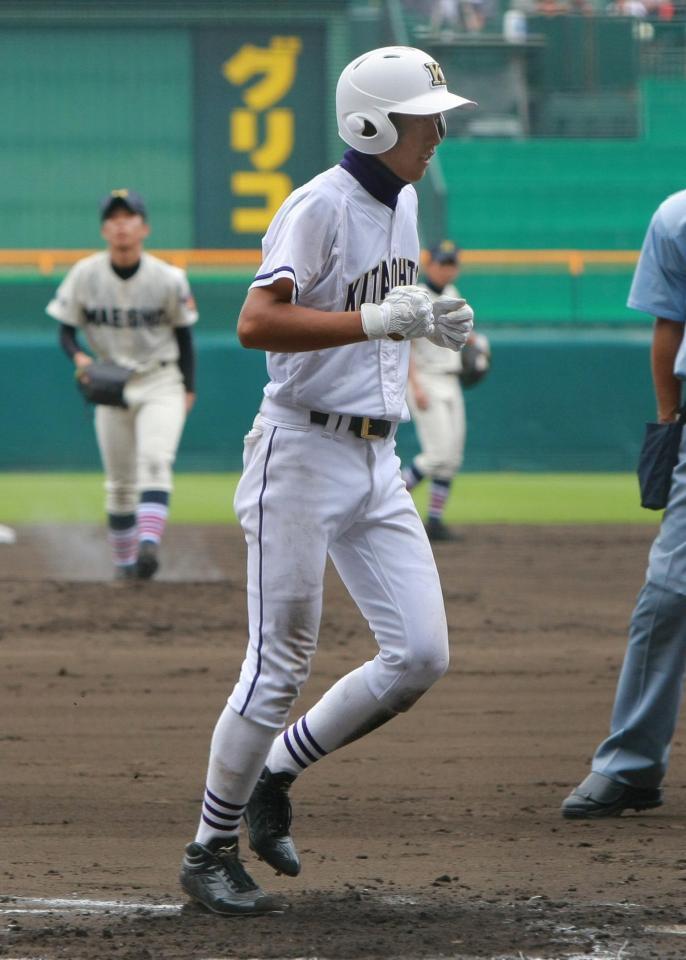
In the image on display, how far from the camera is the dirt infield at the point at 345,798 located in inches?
144

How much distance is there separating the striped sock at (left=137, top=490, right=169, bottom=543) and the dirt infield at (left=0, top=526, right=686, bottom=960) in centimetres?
31

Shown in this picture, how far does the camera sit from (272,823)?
402 centimetres

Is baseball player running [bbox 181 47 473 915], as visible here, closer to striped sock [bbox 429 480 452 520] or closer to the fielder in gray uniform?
the fielder in gray uniform

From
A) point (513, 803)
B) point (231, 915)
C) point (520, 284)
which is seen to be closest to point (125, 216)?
point (513, 803)

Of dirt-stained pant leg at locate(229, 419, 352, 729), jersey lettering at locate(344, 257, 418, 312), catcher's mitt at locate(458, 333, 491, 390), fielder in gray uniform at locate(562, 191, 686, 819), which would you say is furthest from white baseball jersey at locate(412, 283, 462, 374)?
dirt-stained pant leg at locate(229, 419, 352, 729)

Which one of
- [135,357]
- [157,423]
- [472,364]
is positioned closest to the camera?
[157,423]

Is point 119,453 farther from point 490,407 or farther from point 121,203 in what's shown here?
point 490,407

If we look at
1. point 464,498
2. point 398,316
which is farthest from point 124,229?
point 464,498

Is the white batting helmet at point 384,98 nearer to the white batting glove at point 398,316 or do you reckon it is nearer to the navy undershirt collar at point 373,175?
the navy undershirt collar at point 373,175

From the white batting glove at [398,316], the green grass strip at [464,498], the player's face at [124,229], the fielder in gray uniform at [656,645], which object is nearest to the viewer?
the white batting glove at [398,316]

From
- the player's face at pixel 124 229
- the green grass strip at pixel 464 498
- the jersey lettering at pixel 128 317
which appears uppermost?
the player's face at pixel 124 229

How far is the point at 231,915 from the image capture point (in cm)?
378

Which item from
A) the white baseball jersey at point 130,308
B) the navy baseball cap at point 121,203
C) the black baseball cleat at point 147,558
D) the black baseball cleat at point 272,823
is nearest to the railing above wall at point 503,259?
the white baseball jersey at point 130,308

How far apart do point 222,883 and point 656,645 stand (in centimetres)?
162
